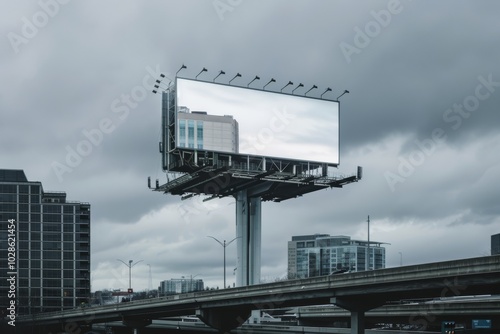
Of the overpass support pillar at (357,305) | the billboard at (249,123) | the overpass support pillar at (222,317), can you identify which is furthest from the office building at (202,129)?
the overpass support pillar at (357,305)

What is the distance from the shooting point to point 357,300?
67000 mm

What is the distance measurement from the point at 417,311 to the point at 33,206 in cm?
13846

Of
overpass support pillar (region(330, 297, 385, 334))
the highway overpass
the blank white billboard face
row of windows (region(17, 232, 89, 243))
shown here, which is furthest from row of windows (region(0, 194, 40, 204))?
overpass support pillar (region(330, 297, 385, 334))

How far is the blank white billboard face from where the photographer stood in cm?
10788

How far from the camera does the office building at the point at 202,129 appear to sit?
107m

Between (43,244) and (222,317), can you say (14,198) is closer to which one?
(43,244)

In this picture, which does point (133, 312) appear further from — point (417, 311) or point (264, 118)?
point (417, 311)

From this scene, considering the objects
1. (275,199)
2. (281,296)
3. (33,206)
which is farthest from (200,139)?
(33,206)

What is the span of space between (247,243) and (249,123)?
1744 centimetres

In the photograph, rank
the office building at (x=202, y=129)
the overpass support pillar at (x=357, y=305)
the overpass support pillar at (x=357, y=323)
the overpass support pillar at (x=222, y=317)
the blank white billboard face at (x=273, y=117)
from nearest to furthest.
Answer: the overpass support pillar at (x=357, y=323)
the overpass support pillar at (x=357, y=305)
the overpass support pillar at (x=222, y=317)
the office building at (x=202, y=129)
the blank white billboard face at (x=273, y=117)

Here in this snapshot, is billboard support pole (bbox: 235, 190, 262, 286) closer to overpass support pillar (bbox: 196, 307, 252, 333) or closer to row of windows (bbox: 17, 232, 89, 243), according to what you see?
overpass support pillar (bbox: 196, 307, 252, 333)

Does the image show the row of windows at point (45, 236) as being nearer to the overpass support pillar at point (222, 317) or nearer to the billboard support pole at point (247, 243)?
the billboard support pole at point (247, 243)

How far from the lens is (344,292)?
65.0 m

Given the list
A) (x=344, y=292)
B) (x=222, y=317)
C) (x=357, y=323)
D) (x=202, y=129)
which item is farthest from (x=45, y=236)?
(x=344, y=292)
